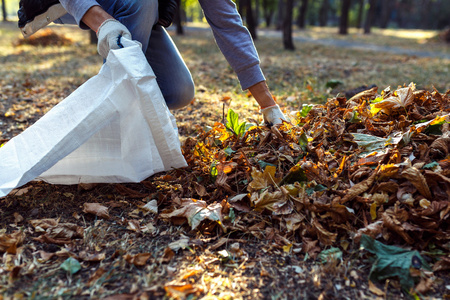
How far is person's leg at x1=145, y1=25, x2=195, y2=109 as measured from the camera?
245 cm

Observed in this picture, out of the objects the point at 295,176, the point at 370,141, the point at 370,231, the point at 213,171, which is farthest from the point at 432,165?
the point at 213,171

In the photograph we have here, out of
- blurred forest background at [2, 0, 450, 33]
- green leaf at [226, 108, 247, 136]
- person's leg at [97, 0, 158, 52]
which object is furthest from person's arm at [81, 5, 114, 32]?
blurred forest background at [2, 0, 450, 33]

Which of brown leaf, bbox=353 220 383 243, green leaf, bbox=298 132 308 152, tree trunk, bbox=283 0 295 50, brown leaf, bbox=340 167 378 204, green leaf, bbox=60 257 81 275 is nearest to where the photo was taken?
green leaf, bbox=60 257 81 275

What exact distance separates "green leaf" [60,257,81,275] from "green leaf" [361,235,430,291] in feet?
3.43

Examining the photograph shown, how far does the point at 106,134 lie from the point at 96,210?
360 millimetres

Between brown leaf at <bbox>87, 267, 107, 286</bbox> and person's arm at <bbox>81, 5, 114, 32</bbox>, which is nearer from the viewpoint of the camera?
brown leaf at <bbox>87, 267, 107, 286</bbox>

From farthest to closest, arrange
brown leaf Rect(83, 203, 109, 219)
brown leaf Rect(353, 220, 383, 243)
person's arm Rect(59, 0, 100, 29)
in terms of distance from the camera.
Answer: person's arm Rect(59, 0, 100, 29) < brown leaf Rect(83, 203, 109, 219) < brown leaf Rect(353, 220, 383, 243)

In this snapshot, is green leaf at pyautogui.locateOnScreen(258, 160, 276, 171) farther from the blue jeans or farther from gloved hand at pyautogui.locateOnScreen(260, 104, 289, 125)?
the blue jeans

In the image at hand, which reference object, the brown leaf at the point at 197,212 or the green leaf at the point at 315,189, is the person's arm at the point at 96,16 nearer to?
the brown leaf at the point at 197,212

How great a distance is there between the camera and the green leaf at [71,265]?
51.5 inches

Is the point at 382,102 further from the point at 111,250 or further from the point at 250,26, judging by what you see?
the point at 250,26

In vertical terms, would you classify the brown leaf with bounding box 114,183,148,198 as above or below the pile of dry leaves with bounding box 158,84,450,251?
below

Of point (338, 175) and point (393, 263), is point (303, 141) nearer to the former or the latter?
point (338, 175)

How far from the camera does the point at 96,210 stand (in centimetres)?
168
